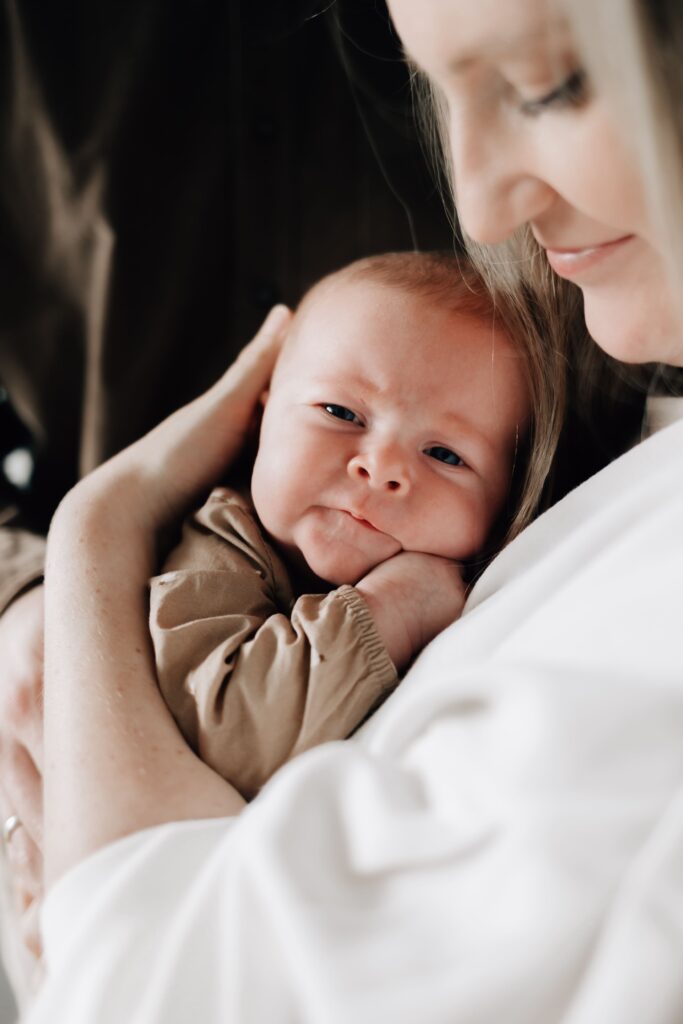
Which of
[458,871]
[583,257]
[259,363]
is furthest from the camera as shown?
[259,363]

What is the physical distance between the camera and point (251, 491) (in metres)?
1.22

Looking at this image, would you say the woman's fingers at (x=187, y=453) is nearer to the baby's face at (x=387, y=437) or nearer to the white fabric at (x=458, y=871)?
the baby's face at (x=387, y=437)

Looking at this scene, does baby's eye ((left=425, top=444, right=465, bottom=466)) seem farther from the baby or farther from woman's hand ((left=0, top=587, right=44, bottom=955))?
woman's hand ((left=0, top=587, right=44, bottom=955))

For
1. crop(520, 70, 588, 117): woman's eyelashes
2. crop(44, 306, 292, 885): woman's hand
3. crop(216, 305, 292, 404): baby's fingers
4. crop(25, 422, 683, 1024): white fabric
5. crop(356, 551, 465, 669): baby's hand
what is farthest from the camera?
crop(216, 305, 292, 404): baby's fingers

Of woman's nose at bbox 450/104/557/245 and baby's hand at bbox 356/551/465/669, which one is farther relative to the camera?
baby's hand at bbox 356/551/465/669

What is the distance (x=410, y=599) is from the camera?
106 cm

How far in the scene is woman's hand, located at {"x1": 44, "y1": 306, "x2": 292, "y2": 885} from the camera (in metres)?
0.79

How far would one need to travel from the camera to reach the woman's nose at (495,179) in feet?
2.52

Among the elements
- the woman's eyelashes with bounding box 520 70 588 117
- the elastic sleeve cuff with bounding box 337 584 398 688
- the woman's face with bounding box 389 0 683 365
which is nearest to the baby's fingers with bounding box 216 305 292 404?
the elastic sleeve cuff with bounding box 337 584 398 688

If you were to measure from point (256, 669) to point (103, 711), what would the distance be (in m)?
0.14

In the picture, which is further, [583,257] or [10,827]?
[10,827]

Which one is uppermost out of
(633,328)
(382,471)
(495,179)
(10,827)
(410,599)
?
(495,179)

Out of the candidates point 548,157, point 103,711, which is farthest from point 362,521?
point 548,157

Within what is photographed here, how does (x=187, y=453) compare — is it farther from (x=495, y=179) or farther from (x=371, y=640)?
(x=495, y=179)
